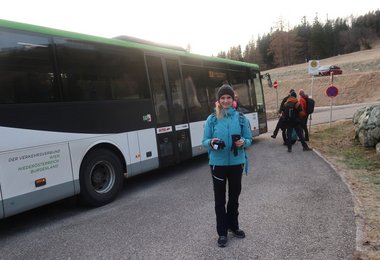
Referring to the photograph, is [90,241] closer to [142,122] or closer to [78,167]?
[78,167]

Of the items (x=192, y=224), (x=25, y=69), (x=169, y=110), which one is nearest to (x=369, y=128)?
(x=169, y=110)

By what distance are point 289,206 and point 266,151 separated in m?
5.72

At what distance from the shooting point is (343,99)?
3609 centimetres

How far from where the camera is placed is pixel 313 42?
102m

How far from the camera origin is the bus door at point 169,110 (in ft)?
25.9

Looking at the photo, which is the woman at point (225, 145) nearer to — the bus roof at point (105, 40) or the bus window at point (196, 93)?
the bus roof at point (105, 40)

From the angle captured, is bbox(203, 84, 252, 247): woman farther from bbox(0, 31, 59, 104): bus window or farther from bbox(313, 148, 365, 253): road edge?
bbox(0, 31, 59, 104): bus window

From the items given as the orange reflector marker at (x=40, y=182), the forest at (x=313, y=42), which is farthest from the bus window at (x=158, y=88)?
the forest at (x=313, y=42)

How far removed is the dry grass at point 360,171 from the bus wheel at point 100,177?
163 inches

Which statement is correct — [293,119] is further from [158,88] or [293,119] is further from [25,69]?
[25,69]

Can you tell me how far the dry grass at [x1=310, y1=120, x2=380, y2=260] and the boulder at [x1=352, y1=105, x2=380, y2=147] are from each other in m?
0.22

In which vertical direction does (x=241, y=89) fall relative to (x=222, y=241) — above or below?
above

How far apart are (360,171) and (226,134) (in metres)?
4.96

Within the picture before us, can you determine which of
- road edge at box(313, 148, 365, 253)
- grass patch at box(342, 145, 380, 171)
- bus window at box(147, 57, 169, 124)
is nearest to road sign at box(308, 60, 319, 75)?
grass patch at box(342, 145, 380, 171)
